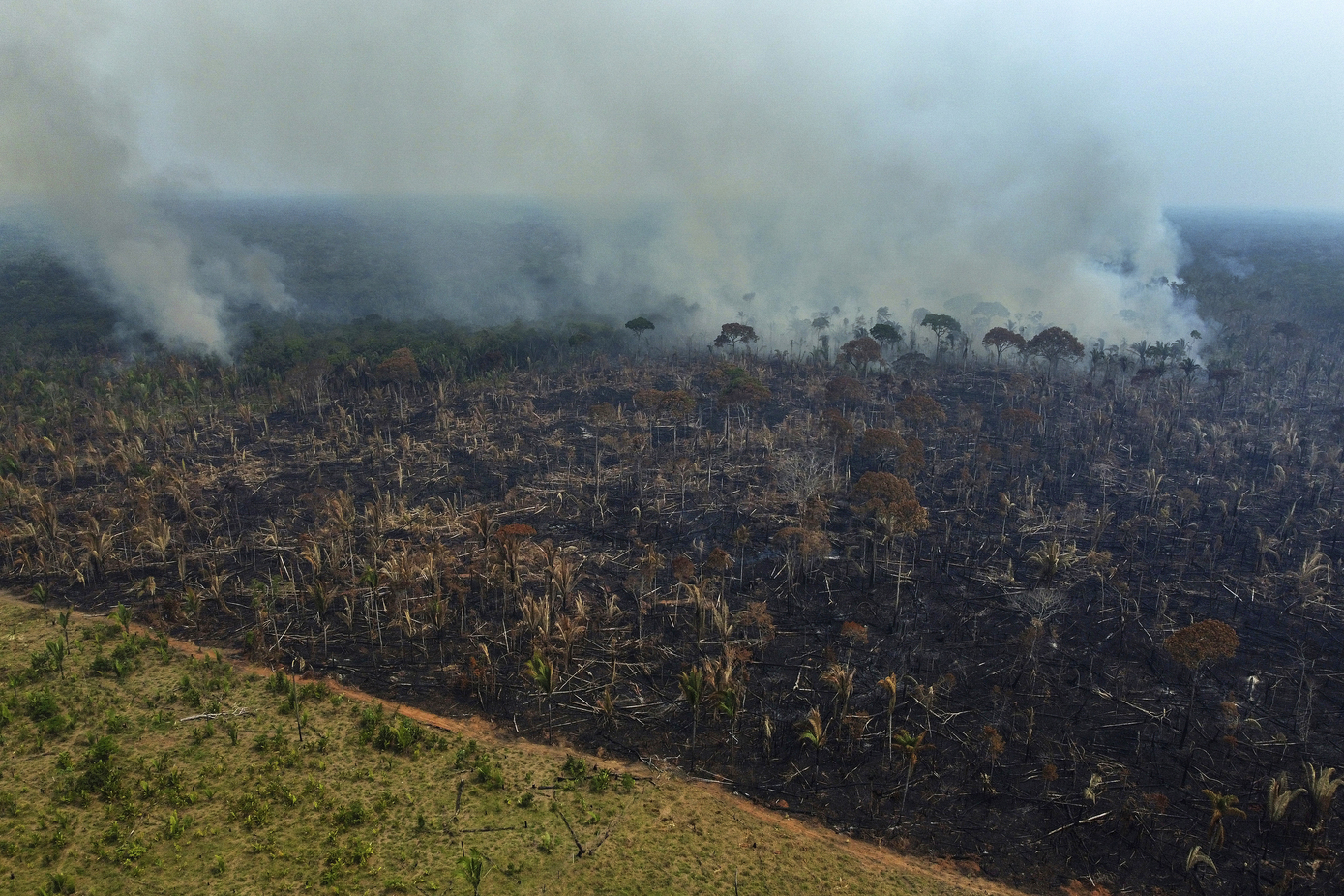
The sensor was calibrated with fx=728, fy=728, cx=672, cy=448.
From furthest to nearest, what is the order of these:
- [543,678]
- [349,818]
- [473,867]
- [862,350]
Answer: [862,350], [543,678], [349,818], [473,867]

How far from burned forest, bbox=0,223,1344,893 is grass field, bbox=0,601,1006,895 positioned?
4.87 ft

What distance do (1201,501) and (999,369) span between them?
899 inches

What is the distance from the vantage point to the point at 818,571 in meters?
29.3

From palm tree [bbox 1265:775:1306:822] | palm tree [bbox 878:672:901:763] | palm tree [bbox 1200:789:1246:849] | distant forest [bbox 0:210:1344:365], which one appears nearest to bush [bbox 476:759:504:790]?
palm tree [bbox 878:672:901:763]

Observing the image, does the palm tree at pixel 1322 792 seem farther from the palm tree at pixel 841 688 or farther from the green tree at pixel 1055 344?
the green tree at pixel 1055 344

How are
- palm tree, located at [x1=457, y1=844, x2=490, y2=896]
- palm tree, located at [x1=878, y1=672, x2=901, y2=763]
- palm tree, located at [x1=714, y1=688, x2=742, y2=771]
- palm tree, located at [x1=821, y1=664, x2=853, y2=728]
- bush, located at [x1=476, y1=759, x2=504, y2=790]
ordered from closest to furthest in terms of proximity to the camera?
1. palm tree, located at [x1=457, y1=844, x2=490, y2=896]
2. bush, located at [x1=476, y1=759, x2=504, y2=790]
3. palm tree, located at [x1=878, y1=672, x2=901, y2=763]
4. palm tree, located at [x1=714, y1=688, x2=742, y2=771]
5. palm tree, located at [x1=821, y1=664, x2=853, y2=728]

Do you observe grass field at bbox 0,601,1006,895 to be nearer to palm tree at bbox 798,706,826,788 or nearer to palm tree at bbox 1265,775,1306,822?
palm tree at bbox 798,706,826,788

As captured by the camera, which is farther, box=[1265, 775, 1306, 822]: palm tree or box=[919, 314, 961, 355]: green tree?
box=[919, 314, 961, 355]: green tree

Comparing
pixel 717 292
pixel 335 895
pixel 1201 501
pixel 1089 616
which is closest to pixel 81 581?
pixel 335 895

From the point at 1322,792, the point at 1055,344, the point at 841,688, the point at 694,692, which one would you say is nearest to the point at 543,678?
the point at 694,692

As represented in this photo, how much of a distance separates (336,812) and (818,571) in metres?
18.7

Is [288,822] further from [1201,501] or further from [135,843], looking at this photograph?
[1201,501]

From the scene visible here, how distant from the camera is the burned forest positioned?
A: 62.5 feet

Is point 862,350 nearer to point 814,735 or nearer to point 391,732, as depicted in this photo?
point 814,735
